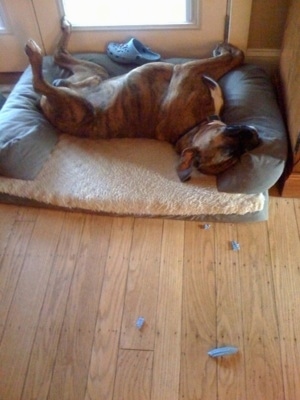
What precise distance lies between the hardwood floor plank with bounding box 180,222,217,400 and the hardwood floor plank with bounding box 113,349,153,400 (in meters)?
0.12

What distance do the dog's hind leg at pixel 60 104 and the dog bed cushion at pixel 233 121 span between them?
0.06 metres

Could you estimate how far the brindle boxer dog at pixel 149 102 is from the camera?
1.79m

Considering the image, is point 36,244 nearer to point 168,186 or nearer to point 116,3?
point 168,186

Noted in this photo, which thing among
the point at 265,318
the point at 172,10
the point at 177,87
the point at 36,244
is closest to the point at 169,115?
the point at 177,87

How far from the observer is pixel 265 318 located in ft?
4.83

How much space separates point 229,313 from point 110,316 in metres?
0.47

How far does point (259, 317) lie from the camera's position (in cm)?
148

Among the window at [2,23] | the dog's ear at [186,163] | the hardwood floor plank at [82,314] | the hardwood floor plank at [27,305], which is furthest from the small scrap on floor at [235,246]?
the window at [2,23]

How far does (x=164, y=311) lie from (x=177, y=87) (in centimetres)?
105

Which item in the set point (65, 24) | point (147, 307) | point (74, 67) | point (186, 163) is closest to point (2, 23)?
point (65, 24)

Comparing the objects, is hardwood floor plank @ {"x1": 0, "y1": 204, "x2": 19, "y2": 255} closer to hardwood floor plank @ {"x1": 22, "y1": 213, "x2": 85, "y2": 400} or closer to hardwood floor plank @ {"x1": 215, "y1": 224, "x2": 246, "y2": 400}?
hardwood floor plank @ {"x1": 22, "y1": 213, "x2": 85, "y2": 400}

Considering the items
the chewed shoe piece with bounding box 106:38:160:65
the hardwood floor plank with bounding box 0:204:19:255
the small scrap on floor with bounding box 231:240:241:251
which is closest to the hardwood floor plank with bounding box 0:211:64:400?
the hardwood floor plank with bounding box 0:204:19:255

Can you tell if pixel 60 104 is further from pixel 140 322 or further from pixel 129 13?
pixel 140 322

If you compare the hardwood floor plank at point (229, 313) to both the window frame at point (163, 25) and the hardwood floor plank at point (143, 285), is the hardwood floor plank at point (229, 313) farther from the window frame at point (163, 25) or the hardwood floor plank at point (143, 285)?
the window frame at point (163, 25)
